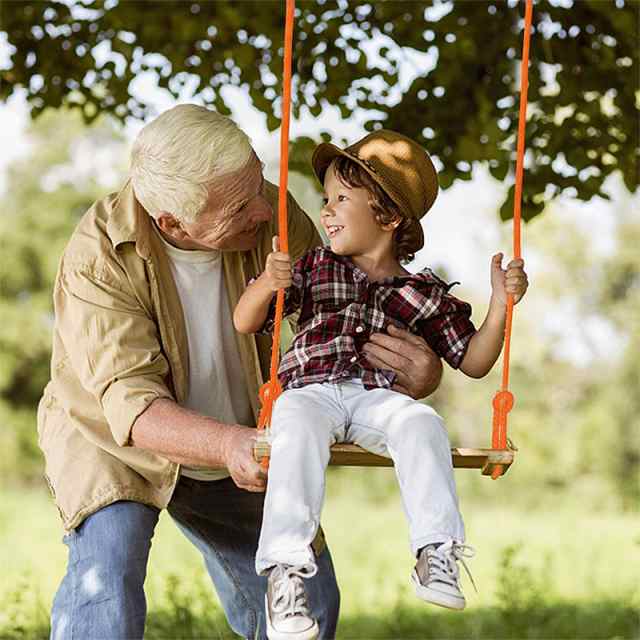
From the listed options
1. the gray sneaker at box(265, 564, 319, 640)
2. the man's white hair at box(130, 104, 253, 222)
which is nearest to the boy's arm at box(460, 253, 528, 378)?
the man's white hair at box(130, 104, 253, 222)

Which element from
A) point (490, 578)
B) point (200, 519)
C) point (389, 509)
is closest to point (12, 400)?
point (389, 509)

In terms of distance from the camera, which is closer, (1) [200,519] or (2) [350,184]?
(2) [350,184]

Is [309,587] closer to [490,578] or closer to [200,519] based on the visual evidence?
[200,519]

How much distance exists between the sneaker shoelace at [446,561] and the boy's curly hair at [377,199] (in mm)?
853

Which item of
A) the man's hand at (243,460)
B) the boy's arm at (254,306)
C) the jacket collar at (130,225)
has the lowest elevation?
the man's hand at (243,460)

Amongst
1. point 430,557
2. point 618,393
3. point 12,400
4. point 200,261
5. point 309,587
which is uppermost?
point 200,261

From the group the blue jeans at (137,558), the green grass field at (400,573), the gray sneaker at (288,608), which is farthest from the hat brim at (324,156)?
the green grass field at (400,573)

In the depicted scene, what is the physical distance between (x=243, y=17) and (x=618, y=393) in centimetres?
1307

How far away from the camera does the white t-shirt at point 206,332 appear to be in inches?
131

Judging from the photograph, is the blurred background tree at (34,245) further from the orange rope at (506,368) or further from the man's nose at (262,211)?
the orange rope at (506,368)

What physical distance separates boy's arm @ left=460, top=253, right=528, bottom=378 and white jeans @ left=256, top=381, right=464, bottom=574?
1.16 feet

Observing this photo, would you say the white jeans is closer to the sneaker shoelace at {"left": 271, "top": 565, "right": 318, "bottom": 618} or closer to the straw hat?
the sneaker shoelace at {"left": 271, "top": 565, "right": 318, "bottom": 618}

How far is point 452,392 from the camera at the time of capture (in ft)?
65.2

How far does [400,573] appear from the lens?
10.1 meters
